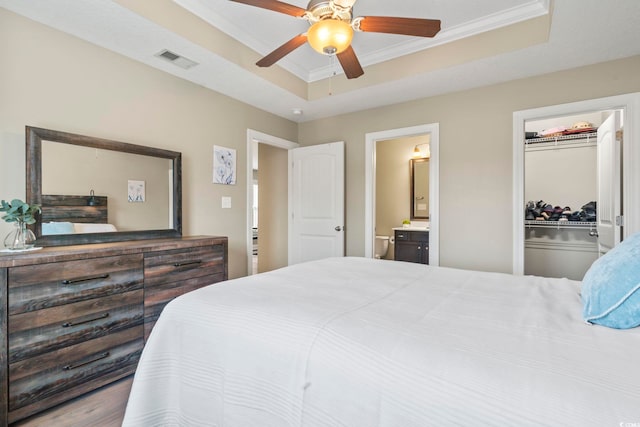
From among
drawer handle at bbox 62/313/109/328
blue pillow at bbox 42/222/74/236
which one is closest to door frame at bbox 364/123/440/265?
drawer handle at bbox 62/313/109/328

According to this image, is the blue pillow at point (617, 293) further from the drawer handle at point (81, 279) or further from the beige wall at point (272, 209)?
the beige wall at point (272, 209)

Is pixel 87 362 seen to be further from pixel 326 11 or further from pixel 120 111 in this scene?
pixel 326 11

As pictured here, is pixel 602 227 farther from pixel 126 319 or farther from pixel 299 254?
pixel 126 319

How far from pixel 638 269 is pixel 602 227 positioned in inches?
106

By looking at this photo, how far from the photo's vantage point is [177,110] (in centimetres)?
290

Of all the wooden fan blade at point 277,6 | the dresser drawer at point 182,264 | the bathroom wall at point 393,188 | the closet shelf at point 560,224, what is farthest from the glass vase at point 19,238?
the closet shelf at point 560,224

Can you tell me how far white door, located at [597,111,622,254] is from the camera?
2615mm

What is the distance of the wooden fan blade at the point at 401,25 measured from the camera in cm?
181

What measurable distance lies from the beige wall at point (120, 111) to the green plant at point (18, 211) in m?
0.26

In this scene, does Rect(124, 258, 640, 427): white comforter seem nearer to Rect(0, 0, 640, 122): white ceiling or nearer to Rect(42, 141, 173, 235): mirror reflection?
Rect(42, 141, 173, 235): mirror reflection

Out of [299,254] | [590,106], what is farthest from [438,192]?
[299,254]

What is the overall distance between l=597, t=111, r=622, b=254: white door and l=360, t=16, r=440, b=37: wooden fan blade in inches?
80.5

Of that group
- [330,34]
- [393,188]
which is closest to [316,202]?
[393,188]

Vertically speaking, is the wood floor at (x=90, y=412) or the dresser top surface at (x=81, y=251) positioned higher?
the dresser top surface at (x=81, y=251)
